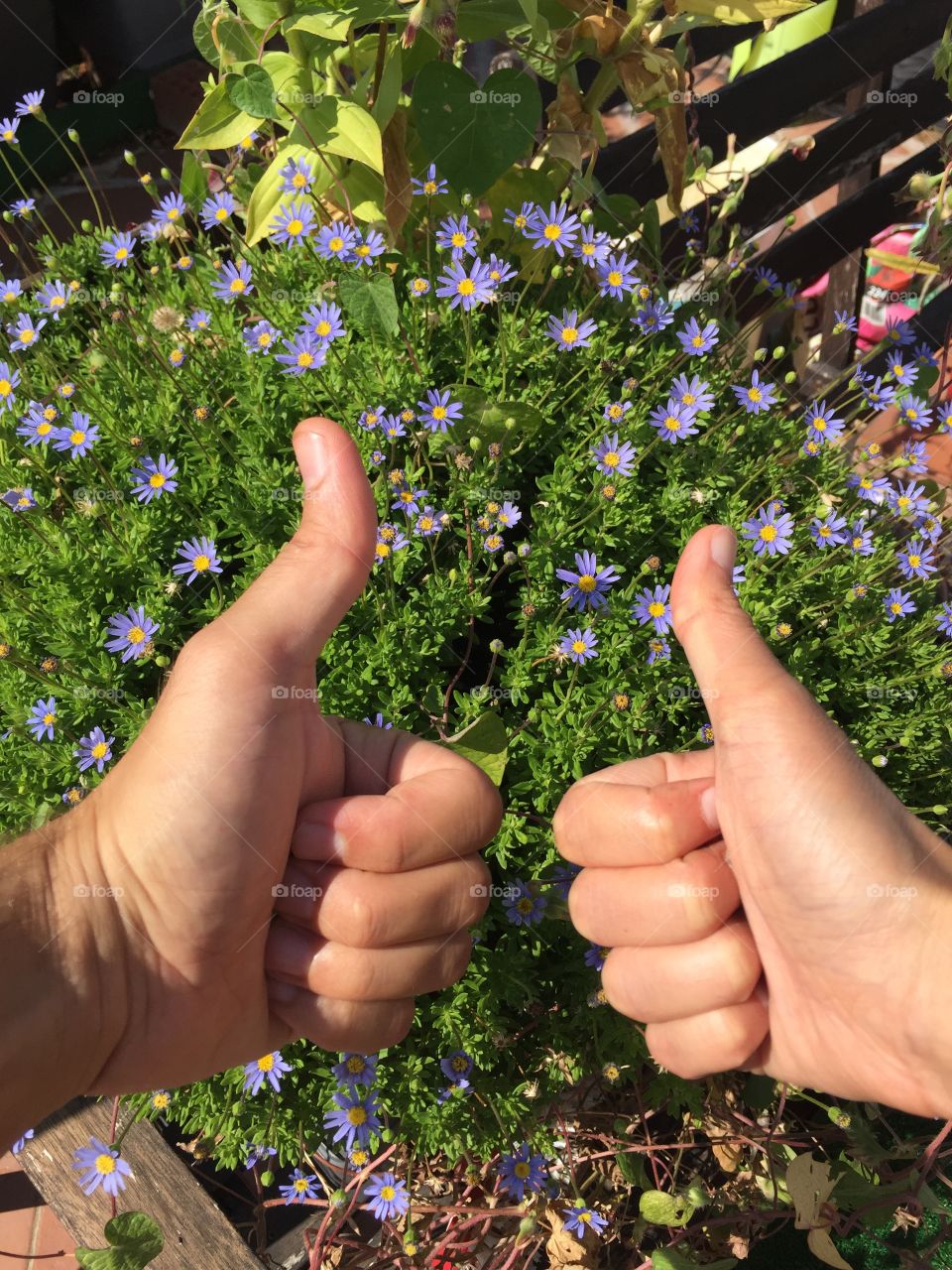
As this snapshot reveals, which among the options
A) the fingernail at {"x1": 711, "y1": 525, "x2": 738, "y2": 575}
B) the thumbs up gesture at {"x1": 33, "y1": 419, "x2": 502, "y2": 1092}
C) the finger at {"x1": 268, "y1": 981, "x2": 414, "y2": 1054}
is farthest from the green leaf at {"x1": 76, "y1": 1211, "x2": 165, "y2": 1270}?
the fingernail at {"x1": 711, "y1": 525, "x2": 738, "y2": 575}

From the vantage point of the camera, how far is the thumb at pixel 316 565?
1.12 metres

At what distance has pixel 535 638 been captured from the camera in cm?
161

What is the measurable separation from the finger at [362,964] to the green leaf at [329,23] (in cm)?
131

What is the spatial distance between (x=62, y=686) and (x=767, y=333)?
8.73 ft

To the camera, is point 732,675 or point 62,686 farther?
point 62,686

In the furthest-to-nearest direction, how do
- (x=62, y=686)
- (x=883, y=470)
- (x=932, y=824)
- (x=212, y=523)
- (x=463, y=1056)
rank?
(x=883, y=470) → (x=932, y=824) → (x=212, y=523) → (x=62, y=686) → (x=463, y=1056)

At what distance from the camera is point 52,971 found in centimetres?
113

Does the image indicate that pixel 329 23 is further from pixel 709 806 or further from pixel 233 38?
pixel 709 806

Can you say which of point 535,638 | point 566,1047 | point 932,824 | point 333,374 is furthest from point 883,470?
point 566,1047

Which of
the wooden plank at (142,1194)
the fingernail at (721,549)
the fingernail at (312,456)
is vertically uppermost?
the fingernail at (312,456)

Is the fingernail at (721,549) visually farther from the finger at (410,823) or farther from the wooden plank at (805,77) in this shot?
the wooden plank at (805,77)

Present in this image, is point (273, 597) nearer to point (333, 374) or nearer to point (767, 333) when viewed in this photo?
point (333, 374)

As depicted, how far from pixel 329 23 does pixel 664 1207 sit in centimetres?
181

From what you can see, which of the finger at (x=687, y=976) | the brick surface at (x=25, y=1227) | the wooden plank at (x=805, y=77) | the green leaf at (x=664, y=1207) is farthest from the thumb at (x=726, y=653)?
the brick surface at (x=25, y=1227)
